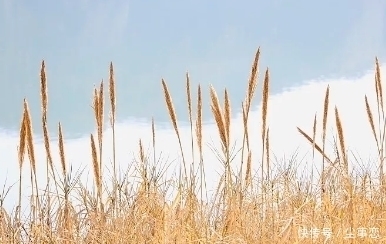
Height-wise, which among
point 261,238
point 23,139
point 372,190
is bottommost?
point 261,238

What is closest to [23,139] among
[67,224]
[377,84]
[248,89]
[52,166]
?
[52,166]

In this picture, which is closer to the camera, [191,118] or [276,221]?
[276,221]

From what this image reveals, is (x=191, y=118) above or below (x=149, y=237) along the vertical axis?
above

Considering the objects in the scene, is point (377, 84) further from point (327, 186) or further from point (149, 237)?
point (149, 237)

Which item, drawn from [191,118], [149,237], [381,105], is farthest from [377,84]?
[149,237]

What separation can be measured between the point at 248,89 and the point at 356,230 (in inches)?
32.9

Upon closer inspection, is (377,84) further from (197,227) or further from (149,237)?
(149,237)

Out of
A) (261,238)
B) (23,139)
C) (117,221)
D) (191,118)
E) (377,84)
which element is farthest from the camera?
(377,84)

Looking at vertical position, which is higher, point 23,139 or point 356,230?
point 23,139

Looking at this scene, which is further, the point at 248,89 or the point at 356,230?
the point at 248,89

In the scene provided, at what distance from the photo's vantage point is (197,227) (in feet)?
9.51

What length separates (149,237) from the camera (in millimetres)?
2760

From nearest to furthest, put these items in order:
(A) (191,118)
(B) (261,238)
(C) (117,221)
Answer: (B) (261,238)
(C) (117,221)
(A) (191,118)

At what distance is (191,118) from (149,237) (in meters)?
0.79
